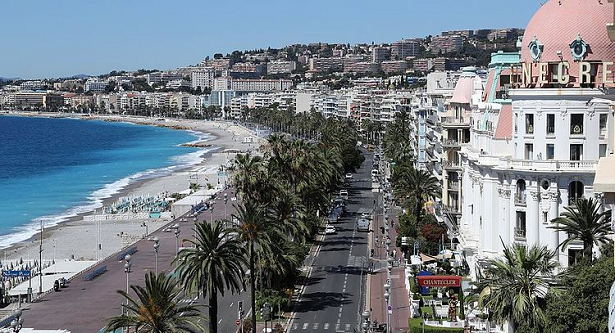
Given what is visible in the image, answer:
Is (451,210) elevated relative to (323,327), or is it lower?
elevated

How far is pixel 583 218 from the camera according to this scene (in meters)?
40.9

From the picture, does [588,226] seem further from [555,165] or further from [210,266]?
[210,266]

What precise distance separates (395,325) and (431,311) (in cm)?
277

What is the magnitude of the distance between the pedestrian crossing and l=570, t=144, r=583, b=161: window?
14929 mm

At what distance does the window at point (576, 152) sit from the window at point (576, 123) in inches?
29.5

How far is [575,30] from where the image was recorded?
151ft

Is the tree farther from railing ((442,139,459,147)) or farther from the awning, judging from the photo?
railing ((442,139,459,147))

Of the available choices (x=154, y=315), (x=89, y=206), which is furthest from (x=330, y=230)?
(x=154, y=315)

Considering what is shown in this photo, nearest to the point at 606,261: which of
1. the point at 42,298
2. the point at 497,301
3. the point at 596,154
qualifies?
the point at 497,301

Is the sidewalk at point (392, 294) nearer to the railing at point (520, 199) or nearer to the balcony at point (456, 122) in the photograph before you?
the railing at point (520, 199)

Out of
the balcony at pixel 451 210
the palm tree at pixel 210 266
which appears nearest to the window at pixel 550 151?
the palm tree at pixel 210 266

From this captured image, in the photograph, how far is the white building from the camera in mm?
45719

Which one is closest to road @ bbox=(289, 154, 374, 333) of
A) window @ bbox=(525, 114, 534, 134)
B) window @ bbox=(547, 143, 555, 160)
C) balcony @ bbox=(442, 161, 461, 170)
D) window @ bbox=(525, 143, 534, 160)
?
balcony @ bbox=(442, 161, 461, 170)

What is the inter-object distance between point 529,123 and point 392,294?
656 inches
